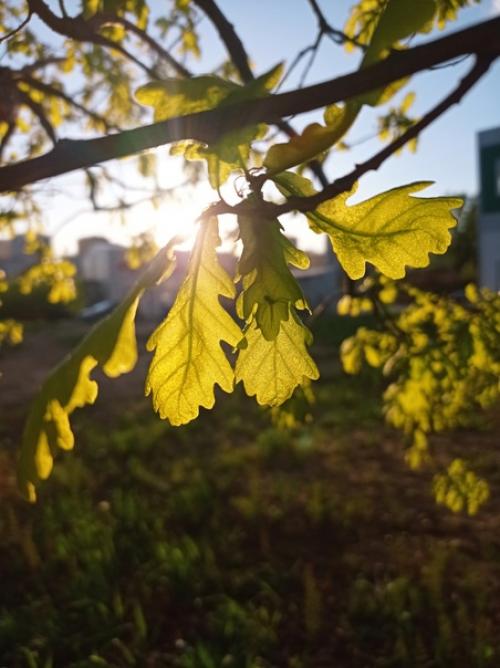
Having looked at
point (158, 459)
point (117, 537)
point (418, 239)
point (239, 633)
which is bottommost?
point (239, 633)

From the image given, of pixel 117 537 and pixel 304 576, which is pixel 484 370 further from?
pixel 117 537

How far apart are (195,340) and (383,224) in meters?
0.32

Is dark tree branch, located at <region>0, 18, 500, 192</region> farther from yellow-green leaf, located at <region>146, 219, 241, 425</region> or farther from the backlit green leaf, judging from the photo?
yellow-green leaf, located at <region>146, 219, 241, 425</region>

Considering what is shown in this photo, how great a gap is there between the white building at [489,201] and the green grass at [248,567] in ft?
49.2

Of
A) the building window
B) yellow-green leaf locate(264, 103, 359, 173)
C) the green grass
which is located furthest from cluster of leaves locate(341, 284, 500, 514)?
the building window

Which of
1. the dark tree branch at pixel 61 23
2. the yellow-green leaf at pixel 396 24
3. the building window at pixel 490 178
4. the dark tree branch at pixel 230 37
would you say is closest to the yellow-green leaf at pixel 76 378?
the yellow-green leaf at pixel 396 24

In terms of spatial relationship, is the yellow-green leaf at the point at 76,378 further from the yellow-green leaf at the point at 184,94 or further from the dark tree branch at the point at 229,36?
the dark tree branch at the point at 229,36

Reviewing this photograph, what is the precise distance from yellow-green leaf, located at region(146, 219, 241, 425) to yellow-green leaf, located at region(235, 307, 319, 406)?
44 mm

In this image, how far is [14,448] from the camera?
7891 millimetres

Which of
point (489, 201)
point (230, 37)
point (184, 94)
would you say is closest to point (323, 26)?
point (230, 37)

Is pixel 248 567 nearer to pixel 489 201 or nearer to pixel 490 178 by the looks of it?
pixel 489 201

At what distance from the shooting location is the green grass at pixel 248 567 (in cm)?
368

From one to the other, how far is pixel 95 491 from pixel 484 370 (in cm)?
443

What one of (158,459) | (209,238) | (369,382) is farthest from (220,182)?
(369,382)
